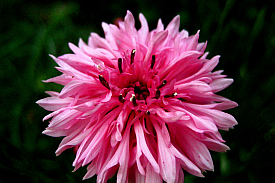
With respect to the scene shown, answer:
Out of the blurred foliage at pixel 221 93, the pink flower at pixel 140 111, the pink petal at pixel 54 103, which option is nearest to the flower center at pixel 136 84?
the pink flower at pixel 140 111

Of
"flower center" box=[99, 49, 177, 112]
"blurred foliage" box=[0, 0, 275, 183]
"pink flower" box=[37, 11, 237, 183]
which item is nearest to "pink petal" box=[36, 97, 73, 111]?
"pink flower" box=[37, 11, 237, 183]

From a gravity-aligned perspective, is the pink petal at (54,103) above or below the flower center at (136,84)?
below

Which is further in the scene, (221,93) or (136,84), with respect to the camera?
(221,93)

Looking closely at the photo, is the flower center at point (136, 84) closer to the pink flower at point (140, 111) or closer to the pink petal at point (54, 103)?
the pink flower at point (140, 111)

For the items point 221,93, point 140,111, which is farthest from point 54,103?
point 221,93

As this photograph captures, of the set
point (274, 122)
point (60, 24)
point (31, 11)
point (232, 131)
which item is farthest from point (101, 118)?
point (31, 11)

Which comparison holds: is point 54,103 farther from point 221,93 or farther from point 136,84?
point 221,93

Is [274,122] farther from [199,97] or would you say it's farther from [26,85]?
[26,85]
